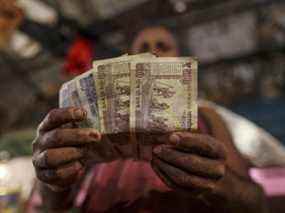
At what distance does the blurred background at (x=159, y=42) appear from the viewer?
3.52 meters

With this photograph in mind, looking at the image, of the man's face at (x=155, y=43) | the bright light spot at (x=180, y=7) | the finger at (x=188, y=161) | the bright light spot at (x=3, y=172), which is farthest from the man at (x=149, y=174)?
the bright light spot at (x=180, y=7)

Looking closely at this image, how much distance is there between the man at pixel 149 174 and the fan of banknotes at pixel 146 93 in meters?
0.04

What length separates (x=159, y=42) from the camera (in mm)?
2654

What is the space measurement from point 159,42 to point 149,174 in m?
1.06

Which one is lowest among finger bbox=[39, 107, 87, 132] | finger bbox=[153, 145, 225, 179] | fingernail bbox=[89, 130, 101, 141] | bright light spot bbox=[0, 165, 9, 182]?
bright light spot bbox=[0, 165, 9, 182]

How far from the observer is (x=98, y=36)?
387 centimetres

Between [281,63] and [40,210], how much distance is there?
3142 mm

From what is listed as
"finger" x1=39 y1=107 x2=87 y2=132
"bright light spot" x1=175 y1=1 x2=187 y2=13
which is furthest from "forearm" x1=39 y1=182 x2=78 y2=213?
"bright light spot" x1=175 y1=1 x2=187 y2=13

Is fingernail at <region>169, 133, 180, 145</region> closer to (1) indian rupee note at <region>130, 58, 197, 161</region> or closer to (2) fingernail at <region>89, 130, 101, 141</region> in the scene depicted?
(1) indian rupee note at <region>130, 58, 197, 161</region>

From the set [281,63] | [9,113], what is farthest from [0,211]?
[9,113]

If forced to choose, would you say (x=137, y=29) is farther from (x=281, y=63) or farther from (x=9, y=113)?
(x=9, y=113)

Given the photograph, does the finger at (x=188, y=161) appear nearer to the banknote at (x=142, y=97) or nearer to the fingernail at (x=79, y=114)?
the banknote at (x=142, y=97)

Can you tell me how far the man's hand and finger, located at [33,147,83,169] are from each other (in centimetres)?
19

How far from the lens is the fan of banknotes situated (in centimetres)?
124
